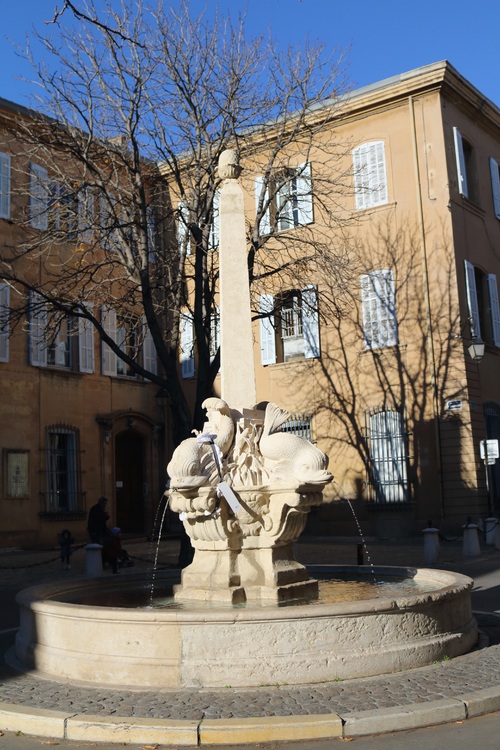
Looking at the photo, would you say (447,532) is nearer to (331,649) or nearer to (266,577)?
(266,577)

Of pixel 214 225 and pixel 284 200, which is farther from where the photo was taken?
pixel 284 200

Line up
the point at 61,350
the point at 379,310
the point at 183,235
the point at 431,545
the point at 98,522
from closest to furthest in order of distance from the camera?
the point at 431,545 < the point at 183,235 < the point at 98,522 < the point at 379,310 < the point at 61,350

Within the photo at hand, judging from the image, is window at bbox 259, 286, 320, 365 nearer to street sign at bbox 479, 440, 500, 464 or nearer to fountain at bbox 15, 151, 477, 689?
street sign at bbox 479, 440, 500, 464

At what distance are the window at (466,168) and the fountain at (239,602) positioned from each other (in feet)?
48.6

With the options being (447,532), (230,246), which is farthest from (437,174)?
(230,246)

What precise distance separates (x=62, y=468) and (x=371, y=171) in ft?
38.7

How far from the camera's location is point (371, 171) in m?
22.8

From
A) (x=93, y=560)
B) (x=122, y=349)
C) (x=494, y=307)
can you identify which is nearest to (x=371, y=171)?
(x=494, y=307)

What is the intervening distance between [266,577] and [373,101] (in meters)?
17.9

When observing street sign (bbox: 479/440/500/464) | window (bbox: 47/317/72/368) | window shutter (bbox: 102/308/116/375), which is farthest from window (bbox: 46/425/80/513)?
street sign (bbox: 479/440/500/464)

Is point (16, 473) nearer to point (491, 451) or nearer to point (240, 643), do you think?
point (491, 451)

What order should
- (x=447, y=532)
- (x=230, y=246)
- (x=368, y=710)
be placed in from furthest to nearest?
(x=447, y=532) < (x=230, y=246) < (x=368, y=710)

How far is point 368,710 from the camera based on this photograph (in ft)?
18.1

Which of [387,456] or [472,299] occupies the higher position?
[472,299]
